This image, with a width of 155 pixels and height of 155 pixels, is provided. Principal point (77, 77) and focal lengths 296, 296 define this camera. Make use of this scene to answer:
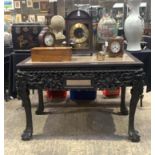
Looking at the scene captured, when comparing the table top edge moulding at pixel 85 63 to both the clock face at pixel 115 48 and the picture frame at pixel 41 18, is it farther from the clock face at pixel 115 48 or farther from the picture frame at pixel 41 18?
the picture frame at pixel 41 18

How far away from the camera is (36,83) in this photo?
7.11 ft

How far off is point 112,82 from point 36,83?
0.55m

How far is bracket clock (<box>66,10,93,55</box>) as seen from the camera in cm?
234

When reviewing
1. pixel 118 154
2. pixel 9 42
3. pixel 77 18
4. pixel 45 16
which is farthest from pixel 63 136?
pixel 45 16

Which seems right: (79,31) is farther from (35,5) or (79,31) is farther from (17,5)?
(17,5)

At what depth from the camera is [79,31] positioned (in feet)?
7.73

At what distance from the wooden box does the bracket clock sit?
0.20 m

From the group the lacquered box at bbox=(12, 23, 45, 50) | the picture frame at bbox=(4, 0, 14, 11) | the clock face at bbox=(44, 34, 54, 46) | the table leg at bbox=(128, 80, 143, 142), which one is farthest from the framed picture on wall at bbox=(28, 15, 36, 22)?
the table leg at bbox=(128, 80, 143, 142)

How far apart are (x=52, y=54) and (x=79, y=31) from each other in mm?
317

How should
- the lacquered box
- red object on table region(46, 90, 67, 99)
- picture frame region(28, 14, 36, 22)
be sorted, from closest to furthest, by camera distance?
the lacquered box → red object on table region(46, 90, 67, 99) → picture frame region(28, 14, 36, 22)

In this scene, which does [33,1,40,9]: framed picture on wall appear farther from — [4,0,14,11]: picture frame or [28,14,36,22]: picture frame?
[4,0,14,11]: picture frame

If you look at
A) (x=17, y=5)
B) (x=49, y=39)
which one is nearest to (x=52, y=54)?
(x=49, y=39)

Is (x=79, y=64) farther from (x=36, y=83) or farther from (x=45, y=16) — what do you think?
(x=45, y=16)

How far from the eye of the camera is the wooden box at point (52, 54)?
86.4 inches
